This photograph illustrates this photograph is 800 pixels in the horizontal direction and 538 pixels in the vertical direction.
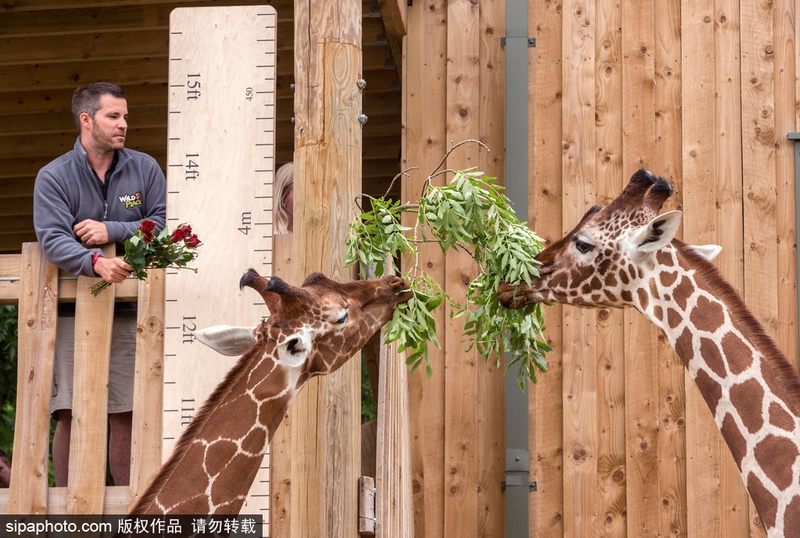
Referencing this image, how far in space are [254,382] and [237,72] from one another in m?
2.07

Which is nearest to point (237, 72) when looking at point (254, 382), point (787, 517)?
point (254, 382)

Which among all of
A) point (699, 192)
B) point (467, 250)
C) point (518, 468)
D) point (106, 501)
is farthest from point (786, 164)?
point (106, 501)

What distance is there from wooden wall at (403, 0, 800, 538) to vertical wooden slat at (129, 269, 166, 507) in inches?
84.6

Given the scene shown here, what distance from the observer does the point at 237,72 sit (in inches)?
238

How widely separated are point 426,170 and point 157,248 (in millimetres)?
2526

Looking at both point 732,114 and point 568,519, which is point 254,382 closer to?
point 568,519

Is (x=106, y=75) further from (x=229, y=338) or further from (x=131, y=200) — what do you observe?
(x=229, y=338)

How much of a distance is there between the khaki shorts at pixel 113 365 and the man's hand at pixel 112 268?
1.34 ft

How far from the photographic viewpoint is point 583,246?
17.6ft

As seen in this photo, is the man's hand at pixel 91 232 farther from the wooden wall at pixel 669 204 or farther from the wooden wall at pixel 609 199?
the wooden wall at pixel 669 204

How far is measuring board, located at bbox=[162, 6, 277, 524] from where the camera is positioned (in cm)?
565

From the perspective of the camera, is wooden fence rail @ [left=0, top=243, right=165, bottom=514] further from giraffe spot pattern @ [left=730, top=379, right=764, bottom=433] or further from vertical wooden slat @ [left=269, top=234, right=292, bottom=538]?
giraffe spot pattern @ [left=730, top=379, right=764, bottom=433]

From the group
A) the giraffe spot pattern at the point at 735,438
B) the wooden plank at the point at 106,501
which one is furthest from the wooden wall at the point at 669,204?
the wooden plank at the point at 106,501

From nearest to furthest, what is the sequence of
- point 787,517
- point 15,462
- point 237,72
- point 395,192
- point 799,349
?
1. point 787,517
2. point 15,462
3. point 237,72
4. point 799,349
5. point 395,192
